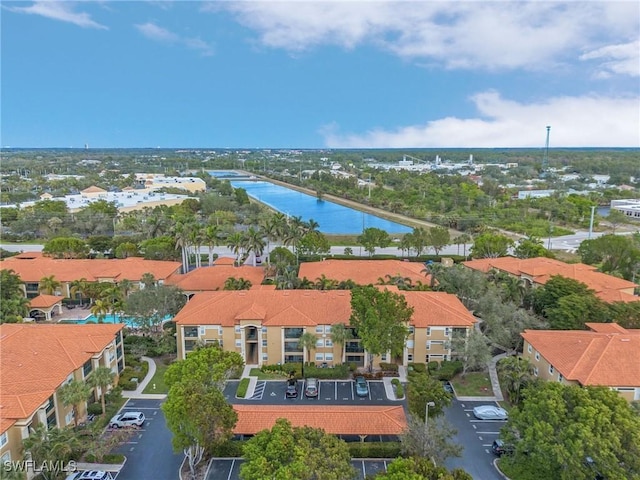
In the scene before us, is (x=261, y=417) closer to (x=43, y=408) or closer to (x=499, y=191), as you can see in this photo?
(x=43, y=408)

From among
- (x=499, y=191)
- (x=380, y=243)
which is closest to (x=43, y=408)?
(x=380, y=243)

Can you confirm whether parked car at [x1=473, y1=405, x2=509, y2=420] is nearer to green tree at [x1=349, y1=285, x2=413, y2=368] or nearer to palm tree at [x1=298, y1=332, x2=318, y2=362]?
green tree at [x1=349, y1=285, x2=413, y2=368]

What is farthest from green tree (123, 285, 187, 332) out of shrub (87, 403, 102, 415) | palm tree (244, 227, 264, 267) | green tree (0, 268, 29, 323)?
palm tree (244, 227, 264, 267)

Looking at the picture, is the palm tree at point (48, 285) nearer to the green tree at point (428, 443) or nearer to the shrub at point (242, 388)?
the shrub at point (242, 388)

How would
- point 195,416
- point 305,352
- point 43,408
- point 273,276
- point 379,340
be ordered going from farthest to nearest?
point 273,276
point 305,352
point 379,340
point 43,408
point 195,416

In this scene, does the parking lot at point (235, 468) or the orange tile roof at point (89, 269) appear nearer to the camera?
the parking lot at point (235, 468)

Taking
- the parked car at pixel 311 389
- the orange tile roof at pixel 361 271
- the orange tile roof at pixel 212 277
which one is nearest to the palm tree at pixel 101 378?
the parked car at pixel 311 389
